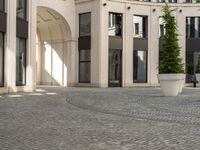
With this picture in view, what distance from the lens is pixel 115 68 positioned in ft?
116

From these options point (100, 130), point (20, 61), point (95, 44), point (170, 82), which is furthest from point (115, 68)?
point (100, 130)

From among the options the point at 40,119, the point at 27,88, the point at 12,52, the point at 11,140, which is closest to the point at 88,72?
the point at 27,88

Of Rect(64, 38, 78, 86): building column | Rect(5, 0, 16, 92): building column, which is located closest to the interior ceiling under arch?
Rect(64, 38, 78, 86): building column

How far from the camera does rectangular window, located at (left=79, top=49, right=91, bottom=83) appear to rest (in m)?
35.2

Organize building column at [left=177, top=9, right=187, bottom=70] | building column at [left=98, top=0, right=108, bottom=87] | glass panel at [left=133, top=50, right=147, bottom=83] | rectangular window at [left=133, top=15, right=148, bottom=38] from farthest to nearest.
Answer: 1. building column at [left=177, top=9, right=187, bottom=70]
2. rectangular window at [left=133, top=15, right=148, bottom=38]
3. glass panel at [left=133, top=50, right=147, bottom=83]
4. building column at [left=98, top=0, right=108, bottom=87]

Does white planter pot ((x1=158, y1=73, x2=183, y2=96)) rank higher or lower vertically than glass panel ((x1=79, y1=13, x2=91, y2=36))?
lower

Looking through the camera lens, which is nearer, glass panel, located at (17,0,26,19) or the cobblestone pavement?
the cobblestone pavement

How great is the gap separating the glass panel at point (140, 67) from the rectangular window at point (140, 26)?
169 centimetres

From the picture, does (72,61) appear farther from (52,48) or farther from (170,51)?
(170,51)

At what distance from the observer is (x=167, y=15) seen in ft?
72.5

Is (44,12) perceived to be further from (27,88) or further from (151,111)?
(151,111)

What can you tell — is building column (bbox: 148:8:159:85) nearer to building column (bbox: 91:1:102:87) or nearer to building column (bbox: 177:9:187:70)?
building column (bbox: 177:9:187:70)

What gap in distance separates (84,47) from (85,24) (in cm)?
207

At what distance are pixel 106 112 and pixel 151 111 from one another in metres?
1.64
